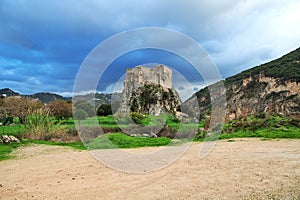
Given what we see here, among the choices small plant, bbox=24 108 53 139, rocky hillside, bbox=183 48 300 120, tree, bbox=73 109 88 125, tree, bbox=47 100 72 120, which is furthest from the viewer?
rocky hillside, bbox=183 48 300 120

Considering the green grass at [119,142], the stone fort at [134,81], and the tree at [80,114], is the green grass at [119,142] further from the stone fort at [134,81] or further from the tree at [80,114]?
the stone fort at [134,81]

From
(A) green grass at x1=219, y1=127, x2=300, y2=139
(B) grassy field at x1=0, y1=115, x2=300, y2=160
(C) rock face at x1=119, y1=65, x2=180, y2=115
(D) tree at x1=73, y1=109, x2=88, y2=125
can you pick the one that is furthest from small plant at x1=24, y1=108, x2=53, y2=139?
(C) rock face at x1=119, y1=65, x2=180, y2=115

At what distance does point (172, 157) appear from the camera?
28.8ft

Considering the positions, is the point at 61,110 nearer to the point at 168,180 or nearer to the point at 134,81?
the point at 134,81

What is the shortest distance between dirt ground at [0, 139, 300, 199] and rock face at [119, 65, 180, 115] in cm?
1570

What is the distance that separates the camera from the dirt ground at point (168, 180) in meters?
4.76

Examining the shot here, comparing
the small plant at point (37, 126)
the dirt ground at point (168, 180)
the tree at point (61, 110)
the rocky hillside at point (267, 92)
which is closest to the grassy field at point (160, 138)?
the small plant at point (37, 126)

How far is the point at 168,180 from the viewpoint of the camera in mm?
5773

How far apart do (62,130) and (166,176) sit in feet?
37.3

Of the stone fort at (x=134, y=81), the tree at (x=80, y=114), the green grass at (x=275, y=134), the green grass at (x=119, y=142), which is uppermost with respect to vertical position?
the stone fort at (x=134, y=81)

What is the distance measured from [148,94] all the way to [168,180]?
2137cm

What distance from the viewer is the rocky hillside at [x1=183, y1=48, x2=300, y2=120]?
37656 mm

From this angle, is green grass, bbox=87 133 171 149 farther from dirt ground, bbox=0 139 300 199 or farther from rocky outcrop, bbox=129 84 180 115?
rocky outcrop, bbox=129 84 180 115

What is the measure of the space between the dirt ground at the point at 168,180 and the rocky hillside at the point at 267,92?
26.9m
